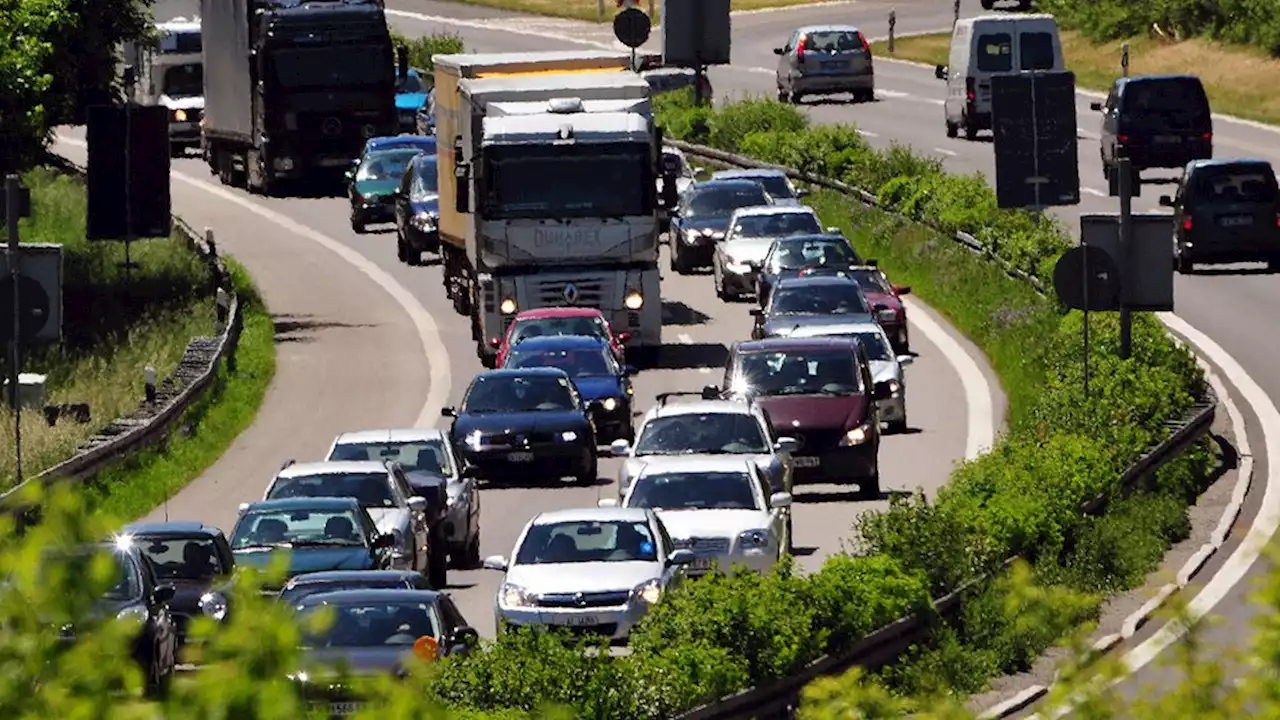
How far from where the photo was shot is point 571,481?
3362cm

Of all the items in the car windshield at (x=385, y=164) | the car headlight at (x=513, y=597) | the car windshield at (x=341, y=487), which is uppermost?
the car windshield at (x=385, y=164)

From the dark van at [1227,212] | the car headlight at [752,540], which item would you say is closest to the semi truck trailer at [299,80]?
the dark van at [1227,212]

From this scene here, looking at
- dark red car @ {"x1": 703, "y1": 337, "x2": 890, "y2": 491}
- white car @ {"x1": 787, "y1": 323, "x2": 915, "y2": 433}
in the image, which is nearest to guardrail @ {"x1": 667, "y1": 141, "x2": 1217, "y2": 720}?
dark red car @ {"x1": 703, "y1": 337, "x2": 890, "y2": 491}

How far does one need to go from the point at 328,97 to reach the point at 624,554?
35028 mm

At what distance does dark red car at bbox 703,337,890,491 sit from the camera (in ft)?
103

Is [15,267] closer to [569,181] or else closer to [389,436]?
[389,436]

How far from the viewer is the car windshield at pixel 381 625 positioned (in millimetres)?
19359

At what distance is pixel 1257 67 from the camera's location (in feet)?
238

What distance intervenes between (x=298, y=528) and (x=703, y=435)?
6.10 m

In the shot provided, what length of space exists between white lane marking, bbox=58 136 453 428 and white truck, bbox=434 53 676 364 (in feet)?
3.57

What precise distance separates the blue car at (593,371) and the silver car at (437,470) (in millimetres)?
5988

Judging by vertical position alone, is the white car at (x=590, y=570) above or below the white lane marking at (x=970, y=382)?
above

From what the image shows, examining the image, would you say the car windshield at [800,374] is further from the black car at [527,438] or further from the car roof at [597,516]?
the car roof at [597,516]

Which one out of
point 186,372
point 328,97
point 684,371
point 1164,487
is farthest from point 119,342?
point 1164,487
